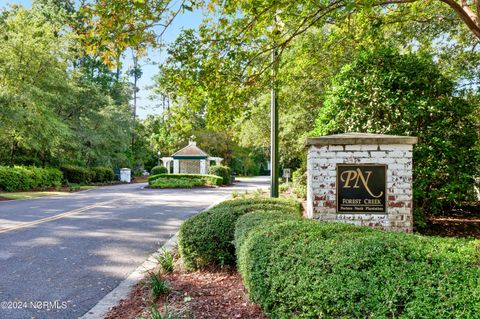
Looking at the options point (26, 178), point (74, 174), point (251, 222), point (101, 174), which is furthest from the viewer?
point (101, 174)

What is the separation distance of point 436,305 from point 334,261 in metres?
0.67

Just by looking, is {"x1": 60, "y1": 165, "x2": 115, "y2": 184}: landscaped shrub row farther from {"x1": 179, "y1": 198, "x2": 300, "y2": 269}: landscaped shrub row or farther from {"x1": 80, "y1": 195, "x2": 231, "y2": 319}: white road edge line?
{"x1": 179, "y1": 198, "x2": 300, "y2": 269}: landscaped shrub row

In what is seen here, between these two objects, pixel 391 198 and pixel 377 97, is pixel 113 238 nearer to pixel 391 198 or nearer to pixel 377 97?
pixel 391 198

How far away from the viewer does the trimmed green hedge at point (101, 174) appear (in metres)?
31.5

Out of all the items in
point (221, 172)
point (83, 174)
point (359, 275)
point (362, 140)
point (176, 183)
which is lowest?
point (176, 183)

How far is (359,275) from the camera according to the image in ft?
7.79

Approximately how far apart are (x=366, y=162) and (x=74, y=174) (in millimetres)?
28200

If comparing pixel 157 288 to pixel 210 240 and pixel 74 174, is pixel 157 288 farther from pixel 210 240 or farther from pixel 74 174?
pixel 74 174

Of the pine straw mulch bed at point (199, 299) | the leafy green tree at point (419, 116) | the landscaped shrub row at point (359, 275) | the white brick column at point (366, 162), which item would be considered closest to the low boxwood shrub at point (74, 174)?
the leafy green tree at point (419, 116)

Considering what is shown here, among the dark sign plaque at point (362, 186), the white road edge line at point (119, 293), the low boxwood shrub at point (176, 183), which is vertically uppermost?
the dark sign plaque at point (362, 186)

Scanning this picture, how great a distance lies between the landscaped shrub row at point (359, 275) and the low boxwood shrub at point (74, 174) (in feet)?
94.5

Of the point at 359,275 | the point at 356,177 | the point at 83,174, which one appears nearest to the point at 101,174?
the point at 83,174

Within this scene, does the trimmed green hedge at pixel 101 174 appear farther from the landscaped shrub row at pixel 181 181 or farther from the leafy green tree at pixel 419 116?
Result: the leafy green tree at pixel 419 116

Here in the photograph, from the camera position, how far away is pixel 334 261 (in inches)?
99.3
